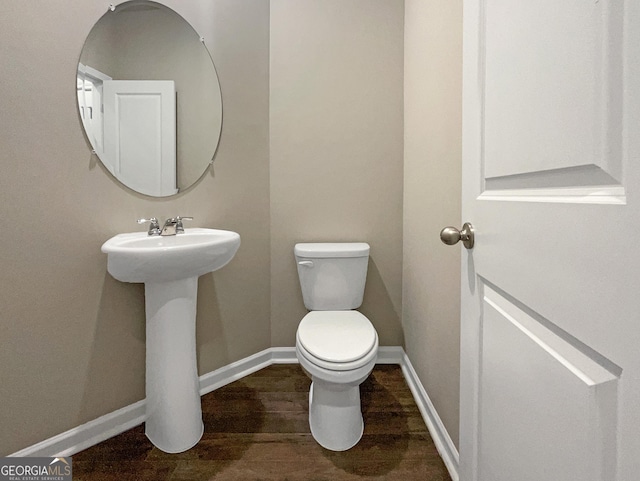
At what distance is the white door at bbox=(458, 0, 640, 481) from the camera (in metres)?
0.37

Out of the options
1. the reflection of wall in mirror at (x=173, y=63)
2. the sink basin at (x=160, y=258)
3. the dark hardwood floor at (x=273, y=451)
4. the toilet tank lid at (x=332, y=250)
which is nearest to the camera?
the sink basin at (x=160, y=258)

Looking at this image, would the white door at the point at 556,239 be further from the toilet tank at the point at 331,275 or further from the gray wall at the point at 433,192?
the toilet tank at the point at 331,275

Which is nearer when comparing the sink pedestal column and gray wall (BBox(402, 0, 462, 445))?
gray wall (BBox(402, 0, 462, 445))

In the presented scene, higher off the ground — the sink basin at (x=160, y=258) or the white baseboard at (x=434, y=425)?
the sink basin at (x=160, y=258)

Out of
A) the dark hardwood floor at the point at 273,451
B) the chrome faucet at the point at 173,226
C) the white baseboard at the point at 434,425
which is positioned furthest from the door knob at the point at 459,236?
the chrome faucet at the point at 173,226

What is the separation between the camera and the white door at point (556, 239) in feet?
1.21

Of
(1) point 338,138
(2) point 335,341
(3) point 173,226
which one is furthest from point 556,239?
(1) point 338,138

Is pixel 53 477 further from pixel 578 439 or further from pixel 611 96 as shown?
pixel 611 96

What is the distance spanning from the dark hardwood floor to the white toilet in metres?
0.09

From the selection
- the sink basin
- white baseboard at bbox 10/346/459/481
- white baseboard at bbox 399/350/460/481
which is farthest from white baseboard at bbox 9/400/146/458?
white baseboard at bbox 399/350/460/481

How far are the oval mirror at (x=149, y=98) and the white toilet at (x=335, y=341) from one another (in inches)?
29.9

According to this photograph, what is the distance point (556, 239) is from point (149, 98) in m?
1.71

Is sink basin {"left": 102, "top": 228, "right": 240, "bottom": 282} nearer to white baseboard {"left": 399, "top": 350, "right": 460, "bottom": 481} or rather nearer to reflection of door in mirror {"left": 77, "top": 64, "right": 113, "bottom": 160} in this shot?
reflection of door in mirror {"left": 77, "top": 64, "right": 113, "bottom": 160}

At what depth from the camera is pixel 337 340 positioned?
141 cm
